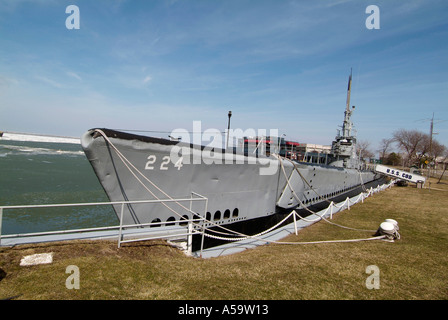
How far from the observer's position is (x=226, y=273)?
4246 mm

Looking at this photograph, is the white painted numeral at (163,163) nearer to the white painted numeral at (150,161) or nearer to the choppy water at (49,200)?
the white painted numeral at (150,161)

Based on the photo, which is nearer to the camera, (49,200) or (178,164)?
(178,164)

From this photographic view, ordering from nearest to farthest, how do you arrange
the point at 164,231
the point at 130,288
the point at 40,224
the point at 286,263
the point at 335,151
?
the point at 130,288 → the point at 286,263 → the point at 164,231 → the point at 40,224 → the point at 335,151

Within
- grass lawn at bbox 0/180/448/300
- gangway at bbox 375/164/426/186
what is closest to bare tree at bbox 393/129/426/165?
gangway at bbox 375/164/426/186

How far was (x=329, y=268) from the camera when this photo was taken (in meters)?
4.72

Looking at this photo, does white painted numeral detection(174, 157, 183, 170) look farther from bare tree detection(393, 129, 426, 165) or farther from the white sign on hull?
bare tree detection(393, 129, 426, 165)

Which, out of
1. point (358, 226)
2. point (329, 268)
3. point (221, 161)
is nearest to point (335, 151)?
point (358, 226)

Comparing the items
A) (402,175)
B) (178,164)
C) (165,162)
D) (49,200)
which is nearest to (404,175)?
(402,175)

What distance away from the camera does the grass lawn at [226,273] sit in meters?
3.32

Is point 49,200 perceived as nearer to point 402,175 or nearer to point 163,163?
point 163,163

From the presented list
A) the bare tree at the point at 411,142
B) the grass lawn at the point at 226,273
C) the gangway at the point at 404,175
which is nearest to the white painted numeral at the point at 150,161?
the grass lawn at the point at 226,273
